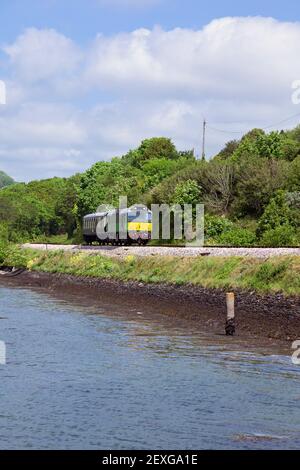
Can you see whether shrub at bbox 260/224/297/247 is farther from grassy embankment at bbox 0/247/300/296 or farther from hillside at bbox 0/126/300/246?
grassy embankment at bbox 0/247/300/296

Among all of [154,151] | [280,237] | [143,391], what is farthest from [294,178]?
[154,151]

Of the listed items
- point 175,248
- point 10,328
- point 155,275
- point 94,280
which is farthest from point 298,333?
point 94,280

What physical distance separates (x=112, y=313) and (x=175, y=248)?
44.4 ft

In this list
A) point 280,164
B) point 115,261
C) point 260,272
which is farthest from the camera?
point 280,164

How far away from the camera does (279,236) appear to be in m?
48.2

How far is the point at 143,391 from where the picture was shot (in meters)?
20.2

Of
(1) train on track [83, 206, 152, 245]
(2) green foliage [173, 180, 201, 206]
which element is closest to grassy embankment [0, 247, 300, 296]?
(1) train on track [83, 206, 152, 245]

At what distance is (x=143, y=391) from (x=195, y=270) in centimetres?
2221

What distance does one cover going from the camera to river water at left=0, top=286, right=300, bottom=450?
16266 millimetres

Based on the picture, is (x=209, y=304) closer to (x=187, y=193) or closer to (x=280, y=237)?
(x=280, y=237)

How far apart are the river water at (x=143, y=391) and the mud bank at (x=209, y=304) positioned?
1.59 meters

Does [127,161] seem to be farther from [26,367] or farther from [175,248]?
[26,367]

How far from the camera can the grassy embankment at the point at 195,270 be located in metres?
34.2

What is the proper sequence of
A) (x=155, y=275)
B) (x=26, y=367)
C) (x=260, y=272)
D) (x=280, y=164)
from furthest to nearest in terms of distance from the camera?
(x=280, y=164) < (x=155, y=275) < (x=260, y=272) < (x=26, y=367)
